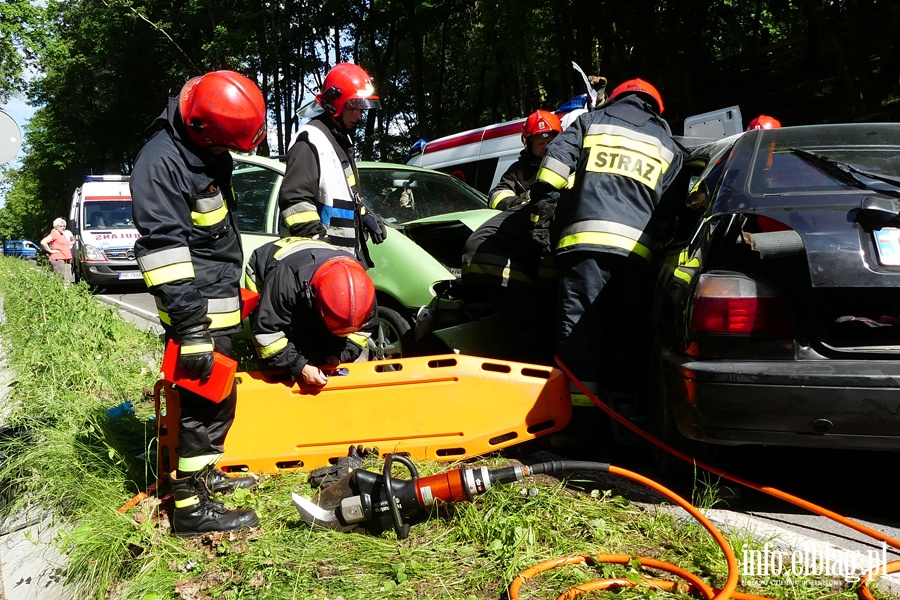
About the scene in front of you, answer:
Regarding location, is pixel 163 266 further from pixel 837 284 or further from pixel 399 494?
pixel 837 284

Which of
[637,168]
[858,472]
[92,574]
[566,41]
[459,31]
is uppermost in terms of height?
[459,31]

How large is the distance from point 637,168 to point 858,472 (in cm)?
167

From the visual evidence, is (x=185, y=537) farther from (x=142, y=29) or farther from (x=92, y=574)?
(x=142, y=29)

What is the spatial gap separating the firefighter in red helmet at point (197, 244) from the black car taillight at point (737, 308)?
182 centimetres

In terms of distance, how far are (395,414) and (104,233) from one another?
13.8m

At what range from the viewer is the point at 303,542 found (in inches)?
104

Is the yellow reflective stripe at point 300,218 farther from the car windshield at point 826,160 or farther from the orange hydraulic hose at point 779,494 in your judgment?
the car windshield at point 826,160

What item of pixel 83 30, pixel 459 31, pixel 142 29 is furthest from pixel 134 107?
pixel 459 31

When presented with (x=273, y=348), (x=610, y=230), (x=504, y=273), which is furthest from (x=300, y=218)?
(x=610, y=230)

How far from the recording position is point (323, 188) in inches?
173

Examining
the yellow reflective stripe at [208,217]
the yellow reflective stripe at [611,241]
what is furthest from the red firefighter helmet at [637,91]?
the yellow reflective stripe at [208,217]

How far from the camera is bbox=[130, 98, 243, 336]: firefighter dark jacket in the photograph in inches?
105

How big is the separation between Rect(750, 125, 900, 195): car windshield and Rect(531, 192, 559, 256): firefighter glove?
113 centimetres

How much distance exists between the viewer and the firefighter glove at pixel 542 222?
152 inches
